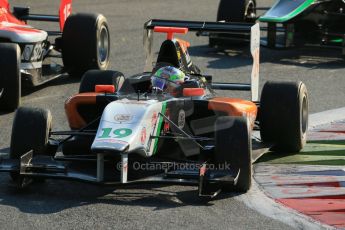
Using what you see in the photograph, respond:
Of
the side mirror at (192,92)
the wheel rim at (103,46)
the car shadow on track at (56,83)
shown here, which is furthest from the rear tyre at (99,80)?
the wheel rim at (103,46)

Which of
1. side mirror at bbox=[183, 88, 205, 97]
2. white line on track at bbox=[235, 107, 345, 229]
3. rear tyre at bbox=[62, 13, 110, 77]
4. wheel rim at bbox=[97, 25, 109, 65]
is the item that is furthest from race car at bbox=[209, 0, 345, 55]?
white line on track at bbox=[235, 107, 345, 229]

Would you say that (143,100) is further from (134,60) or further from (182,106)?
(134,60)

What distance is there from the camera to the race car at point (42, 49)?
1045 cm

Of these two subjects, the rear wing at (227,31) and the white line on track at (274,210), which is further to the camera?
the rear wing at (227,31)

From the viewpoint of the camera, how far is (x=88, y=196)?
727 cm

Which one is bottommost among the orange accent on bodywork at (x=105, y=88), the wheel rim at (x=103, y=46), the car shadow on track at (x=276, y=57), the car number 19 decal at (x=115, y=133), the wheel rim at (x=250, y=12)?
the car shadow on track at (x=276, y=57)

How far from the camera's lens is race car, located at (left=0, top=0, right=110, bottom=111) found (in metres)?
10.4

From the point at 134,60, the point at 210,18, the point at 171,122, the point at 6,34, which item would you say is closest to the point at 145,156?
the point at 171,122

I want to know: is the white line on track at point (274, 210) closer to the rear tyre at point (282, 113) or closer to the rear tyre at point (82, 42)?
the rear tyre at point (282, 113)

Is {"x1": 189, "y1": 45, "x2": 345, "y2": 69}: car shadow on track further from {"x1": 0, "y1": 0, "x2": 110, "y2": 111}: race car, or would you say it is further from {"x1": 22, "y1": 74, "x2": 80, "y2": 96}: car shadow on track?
{"x1": 22, "y1": 74, "x2": 80, "y2": 96}: car shadow on track

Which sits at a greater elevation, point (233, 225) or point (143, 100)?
point (143, 100)

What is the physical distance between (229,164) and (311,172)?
1.19 m

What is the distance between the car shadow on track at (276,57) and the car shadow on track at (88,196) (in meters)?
6.54

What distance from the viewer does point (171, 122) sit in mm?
7582
